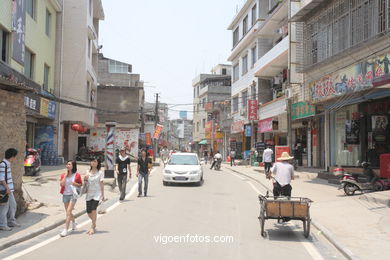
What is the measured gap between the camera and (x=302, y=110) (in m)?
22.4

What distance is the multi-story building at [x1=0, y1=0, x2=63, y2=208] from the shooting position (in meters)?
9.99

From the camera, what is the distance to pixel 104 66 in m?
56.3

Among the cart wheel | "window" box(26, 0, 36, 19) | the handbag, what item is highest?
"window" box(26, 0, 36, 19)

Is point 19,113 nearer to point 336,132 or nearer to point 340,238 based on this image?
point 340,238

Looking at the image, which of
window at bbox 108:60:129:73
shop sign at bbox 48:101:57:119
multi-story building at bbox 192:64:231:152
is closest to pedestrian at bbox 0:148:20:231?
shop sign at bbox 48:101:57:119

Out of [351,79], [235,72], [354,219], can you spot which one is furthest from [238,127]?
[354,219]

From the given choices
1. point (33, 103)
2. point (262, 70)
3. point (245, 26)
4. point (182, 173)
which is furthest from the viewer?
point (245, 26)

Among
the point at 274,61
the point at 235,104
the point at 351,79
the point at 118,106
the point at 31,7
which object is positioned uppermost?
the point at 31,7

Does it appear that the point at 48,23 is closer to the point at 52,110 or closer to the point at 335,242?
the point at 52,110

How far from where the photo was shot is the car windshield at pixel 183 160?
19100 millimetres

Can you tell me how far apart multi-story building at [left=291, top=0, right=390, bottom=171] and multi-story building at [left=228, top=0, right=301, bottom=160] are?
1783 mm

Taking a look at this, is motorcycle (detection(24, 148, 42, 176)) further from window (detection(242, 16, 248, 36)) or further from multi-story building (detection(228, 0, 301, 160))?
window (detection(242, 16, 248, 36))

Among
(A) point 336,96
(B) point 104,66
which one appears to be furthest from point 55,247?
(B) point 104,66

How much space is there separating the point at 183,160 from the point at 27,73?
376 inches
